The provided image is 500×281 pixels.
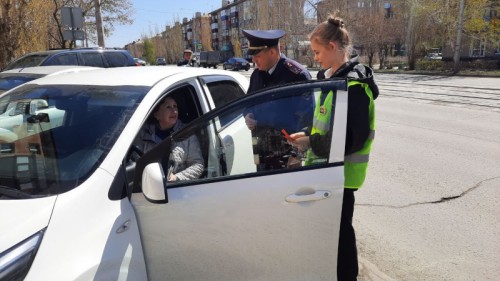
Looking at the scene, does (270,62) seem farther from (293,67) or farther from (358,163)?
(358,163)

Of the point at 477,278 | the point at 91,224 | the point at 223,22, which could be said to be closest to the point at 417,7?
the point at 477,278

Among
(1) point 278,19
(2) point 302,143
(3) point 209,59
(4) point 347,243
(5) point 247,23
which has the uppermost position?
(5) point 247,23

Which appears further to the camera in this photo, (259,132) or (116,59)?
(116,59)

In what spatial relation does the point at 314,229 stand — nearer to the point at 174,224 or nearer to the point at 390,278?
the point at 174,224

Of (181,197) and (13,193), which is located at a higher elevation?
(13,193)

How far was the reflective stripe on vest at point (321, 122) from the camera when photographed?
80.6 inches

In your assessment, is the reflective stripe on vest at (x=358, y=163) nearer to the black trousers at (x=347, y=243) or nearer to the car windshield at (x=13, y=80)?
the black trousers at (x=347, y=243)

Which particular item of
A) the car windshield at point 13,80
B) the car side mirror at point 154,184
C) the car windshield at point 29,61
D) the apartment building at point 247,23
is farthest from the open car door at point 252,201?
the car windshield at point 29,61

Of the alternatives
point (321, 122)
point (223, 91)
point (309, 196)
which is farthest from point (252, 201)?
point (223, 91)

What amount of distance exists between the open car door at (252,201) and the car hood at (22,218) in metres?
0.40

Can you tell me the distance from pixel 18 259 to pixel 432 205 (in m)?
4.04

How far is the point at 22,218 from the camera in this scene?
154 centimetres

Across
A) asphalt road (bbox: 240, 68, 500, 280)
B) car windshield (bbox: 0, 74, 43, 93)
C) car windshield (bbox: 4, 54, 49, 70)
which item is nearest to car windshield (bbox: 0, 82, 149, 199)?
asphalt road (bbox: 240, 68, 500, 280)

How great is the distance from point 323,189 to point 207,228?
0.62 metres
